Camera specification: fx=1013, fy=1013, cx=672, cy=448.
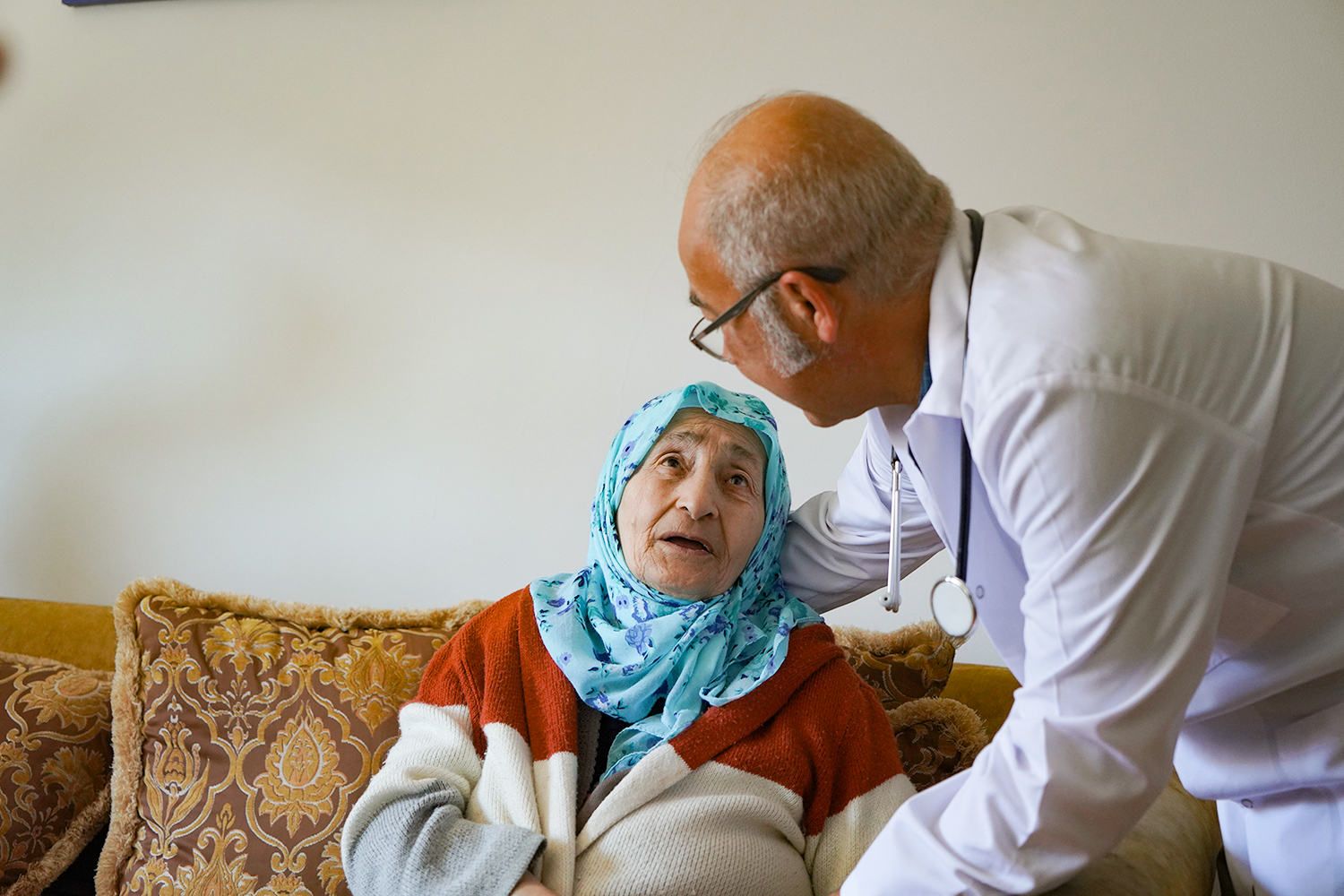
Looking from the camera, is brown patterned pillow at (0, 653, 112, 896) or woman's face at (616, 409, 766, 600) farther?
brown patterned pillow at (0, 653, 112, 896)

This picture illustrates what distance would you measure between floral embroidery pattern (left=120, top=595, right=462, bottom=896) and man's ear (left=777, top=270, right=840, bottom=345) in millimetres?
1007

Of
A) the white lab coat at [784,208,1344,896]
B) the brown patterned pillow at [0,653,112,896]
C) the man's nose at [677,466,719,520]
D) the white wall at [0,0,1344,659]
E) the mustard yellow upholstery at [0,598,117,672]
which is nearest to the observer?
the white lab coat at [784,208,1344,896]

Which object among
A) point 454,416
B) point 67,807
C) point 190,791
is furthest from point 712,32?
point 67,807

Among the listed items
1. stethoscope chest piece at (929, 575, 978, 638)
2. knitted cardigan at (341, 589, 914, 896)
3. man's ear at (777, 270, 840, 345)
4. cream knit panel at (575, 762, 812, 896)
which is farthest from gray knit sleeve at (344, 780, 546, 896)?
man's ear at (777, 270, 840, 345)

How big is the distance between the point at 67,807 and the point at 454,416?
1052mm

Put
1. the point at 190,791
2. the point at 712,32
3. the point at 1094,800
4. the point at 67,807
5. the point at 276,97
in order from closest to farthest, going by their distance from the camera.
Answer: the point at 1094,800 < the point at 190,791 < the point at 67,807 < the point at 712,32 < the point at 276,97

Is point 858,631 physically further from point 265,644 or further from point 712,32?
point 712,32

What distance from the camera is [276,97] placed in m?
2.49

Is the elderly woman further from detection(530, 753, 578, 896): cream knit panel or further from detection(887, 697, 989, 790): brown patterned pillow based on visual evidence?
detection(887, 697, 989, 790): brown patterned pillow

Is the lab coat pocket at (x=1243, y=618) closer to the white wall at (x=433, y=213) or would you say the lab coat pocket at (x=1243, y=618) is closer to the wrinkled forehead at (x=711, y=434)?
the wrinkled forehead at (x=711, y=434)

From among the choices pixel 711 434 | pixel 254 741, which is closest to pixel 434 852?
pixel 254 741

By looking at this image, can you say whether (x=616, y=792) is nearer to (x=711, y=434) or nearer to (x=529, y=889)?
(x=529, y=889)

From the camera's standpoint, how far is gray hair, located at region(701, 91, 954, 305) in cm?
103

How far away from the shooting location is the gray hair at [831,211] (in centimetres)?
103
